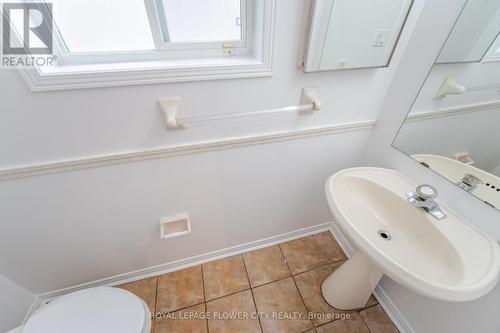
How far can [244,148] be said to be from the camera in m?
1.03

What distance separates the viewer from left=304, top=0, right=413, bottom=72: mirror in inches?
30.0

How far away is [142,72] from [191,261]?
1.19 m

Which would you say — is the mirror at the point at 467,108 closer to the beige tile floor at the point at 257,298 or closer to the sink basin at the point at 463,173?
the sink basin at the point at 463,173

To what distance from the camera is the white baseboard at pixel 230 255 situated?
1.19 meters

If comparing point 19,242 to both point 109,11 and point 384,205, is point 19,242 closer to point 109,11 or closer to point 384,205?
point 109,11

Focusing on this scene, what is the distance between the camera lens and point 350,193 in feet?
3.37

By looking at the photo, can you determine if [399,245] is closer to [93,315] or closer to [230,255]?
[230,255]

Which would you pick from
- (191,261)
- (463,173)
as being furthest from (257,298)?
(463,173)

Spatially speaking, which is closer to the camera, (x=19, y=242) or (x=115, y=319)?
(x=115, y=319)

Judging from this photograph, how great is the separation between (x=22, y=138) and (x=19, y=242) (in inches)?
21.9

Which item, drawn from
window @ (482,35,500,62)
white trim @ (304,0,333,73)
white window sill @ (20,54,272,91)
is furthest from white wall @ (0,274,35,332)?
window @ (482,35,500,62)

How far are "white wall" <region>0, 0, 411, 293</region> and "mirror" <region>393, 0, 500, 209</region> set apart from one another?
0.74ft

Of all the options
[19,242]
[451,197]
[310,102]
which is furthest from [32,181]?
[451,197]

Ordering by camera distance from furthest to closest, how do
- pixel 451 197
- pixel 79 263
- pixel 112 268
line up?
pixel 112 268 < pixel 79 263 < pixel 451 197
